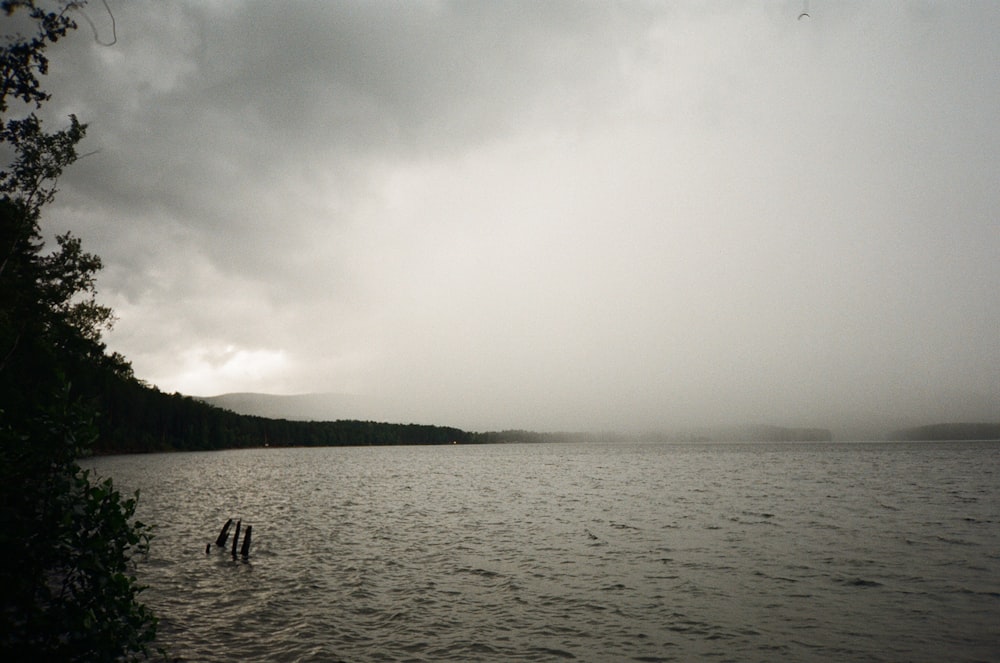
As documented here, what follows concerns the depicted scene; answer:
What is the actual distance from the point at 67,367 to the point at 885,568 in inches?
3200

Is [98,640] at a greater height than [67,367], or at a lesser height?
lesser

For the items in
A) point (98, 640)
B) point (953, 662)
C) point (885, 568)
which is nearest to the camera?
point (98, 640)

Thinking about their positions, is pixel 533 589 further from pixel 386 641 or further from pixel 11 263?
pixel 11 263

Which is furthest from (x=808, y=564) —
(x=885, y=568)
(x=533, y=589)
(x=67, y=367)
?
(x=67, y=367)

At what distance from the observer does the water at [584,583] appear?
1661cm

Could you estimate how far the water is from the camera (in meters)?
16.6

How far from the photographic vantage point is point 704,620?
18969 mm

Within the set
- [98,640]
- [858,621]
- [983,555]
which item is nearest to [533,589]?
[858,621]

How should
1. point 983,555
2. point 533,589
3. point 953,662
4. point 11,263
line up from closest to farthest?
point 953,662
point 533,589
point 983,555
point 11,263

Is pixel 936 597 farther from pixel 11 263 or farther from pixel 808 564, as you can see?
pixel 11 263

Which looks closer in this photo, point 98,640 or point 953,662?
point 98,640

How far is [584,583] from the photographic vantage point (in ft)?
78.1

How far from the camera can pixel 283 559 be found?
28578 mm

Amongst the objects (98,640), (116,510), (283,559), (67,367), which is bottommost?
(283,559)
